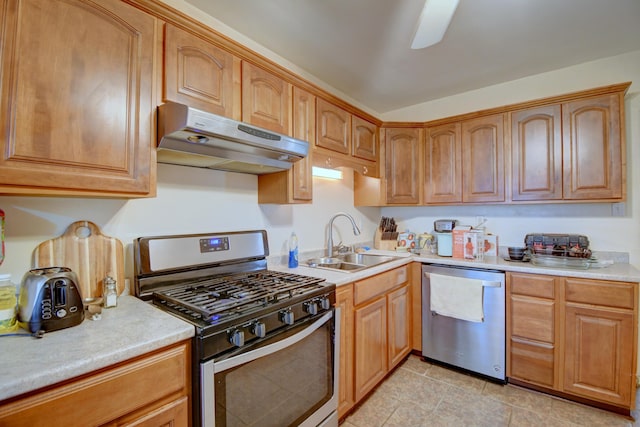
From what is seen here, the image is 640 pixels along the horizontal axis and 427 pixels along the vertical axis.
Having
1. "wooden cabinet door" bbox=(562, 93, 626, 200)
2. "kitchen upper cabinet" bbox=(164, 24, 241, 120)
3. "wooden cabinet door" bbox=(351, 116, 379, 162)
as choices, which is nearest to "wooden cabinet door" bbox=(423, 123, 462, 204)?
"wooden cabinet door" bbox=(351, 116, 379, 162)

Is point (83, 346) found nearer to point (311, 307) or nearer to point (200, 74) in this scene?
point (311, 307)

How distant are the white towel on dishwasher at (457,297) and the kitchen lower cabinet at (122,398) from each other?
1993 millimetres

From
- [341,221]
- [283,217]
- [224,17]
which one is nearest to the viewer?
[224,17]

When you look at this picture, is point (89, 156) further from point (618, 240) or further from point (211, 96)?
point (618, 240)

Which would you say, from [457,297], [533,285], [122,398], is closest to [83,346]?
[122,398]

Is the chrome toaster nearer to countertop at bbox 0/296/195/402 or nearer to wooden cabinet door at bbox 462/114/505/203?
countertop at bbox 0/296/195/402

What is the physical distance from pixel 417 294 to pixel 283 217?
137 cm

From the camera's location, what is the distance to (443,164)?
282cm

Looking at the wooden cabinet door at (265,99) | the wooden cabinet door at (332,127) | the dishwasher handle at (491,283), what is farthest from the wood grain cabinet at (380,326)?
the wooden cabinet door at (265,99)

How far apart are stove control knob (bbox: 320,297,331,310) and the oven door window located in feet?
0.30

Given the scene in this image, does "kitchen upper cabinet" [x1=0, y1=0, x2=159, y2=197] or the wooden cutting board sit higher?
"kitchen upper cabinet" [x1=0, y1=0, x2=159, y2=197]

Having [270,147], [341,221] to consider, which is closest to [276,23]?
[270,147]

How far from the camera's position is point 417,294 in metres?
2.58

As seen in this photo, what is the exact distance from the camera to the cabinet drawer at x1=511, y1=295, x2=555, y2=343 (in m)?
2.06
